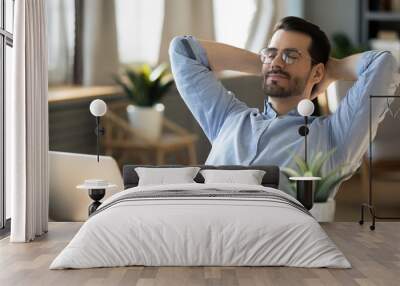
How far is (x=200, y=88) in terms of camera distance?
706 centimetres

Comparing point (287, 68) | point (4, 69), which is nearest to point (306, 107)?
point (287, 68)

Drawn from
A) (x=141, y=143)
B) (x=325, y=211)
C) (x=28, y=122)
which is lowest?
(x=325, y=211)

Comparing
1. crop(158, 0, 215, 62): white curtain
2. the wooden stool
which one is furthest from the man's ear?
the wooden stool

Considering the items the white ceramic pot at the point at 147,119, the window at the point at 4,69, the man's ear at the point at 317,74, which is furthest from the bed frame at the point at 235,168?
the window at the point at 4,69

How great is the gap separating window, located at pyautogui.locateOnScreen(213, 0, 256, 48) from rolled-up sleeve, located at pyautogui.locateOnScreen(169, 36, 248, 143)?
0.25 m

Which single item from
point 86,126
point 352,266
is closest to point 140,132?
point 86,126

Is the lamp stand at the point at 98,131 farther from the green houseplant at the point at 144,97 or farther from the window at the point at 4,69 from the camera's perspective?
the window at the point at 4,69

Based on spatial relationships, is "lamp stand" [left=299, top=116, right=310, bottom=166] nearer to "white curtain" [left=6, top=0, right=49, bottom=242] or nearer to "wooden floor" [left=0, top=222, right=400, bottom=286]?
"wooden floor" [left=0, top=222, right=400, bottom=286]

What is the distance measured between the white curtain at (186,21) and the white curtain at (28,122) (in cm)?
130

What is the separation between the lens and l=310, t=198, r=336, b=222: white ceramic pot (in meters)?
6.96

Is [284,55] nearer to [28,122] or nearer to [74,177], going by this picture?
[74,177]

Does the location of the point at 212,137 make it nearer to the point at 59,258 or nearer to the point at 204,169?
the point at 204,169

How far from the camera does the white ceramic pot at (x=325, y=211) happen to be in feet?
22.9

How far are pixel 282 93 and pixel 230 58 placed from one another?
1.83 feet
